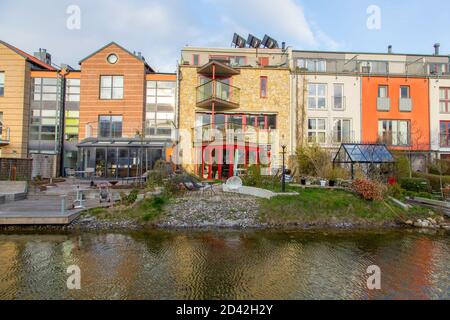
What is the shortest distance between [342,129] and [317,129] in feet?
6.54

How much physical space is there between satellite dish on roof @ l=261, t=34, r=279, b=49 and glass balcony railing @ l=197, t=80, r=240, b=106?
6.86 m

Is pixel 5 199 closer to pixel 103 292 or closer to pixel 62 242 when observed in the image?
pixel 62 242

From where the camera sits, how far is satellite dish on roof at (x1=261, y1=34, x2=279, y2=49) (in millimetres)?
24836

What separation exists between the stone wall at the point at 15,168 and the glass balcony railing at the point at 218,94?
11.1m

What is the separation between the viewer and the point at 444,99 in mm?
22594

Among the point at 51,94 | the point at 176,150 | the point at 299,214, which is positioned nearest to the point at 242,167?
the point at 176,150

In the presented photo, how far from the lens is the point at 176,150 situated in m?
20.4

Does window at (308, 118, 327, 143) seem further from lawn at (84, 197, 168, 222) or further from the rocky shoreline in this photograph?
lawn at (84, 197, 168, 222)

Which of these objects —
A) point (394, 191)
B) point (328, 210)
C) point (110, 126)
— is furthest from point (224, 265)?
point (110, 126)

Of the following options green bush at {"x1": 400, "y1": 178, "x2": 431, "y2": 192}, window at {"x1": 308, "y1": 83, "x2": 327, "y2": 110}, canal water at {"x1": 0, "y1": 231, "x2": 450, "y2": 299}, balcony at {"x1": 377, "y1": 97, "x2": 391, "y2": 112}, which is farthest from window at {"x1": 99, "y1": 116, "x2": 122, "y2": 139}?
balcony at {"x1": 377, "y1": 97, "x2": 391, "y2": 112}

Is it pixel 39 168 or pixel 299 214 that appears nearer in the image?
pixel 299 214

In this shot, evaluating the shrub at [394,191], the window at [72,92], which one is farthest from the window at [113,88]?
the shrub at [394,191]
